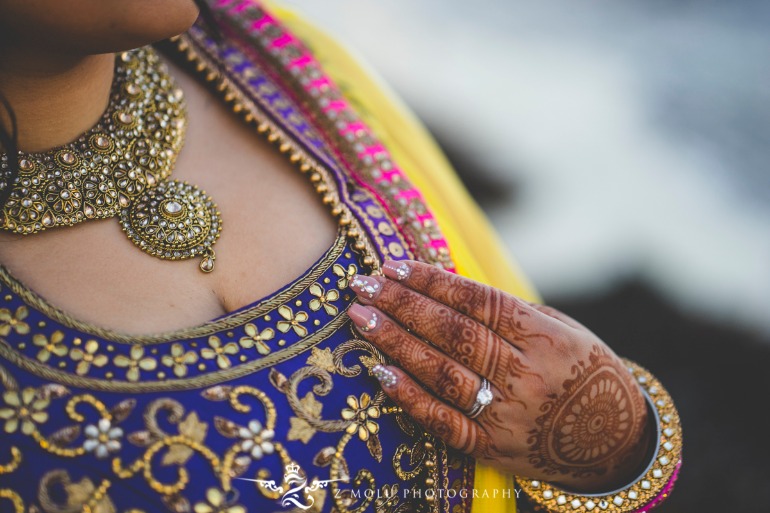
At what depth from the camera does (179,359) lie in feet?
2.23

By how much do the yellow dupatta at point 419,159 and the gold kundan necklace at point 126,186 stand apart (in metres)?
0.33

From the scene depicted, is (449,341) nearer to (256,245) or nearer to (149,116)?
(256,245)

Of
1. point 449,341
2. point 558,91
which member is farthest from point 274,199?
point 558,91

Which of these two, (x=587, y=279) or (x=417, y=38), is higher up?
(x=417, y=38)

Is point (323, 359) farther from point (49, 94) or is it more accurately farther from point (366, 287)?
point (49, 94)

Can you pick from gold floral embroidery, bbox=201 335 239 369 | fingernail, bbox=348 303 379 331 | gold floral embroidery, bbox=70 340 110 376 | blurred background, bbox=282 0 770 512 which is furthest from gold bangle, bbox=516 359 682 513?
blurred background, bbox=282 0 770 512

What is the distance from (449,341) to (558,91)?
6.03ft

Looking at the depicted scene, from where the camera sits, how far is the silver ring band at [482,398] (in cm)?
73

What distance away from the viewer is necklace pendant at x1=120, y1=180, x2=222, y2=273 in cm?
76

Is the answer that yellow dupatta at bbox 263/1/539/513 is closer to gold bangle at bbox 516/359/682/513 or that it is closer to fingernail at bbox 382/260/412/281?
fingernail at bbox 382/260/412/281

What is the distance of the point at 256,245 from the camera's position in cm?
80

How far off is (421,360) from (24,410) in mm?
387

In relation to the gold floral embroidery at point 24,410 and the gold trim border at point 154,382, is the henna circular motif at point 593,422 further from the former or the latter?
the gold floral embroidery at point 24,410

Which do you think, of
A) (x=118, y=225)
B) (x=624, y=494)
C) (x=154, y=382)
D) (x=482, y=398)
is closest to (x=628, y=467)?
(x=624, y=494)
